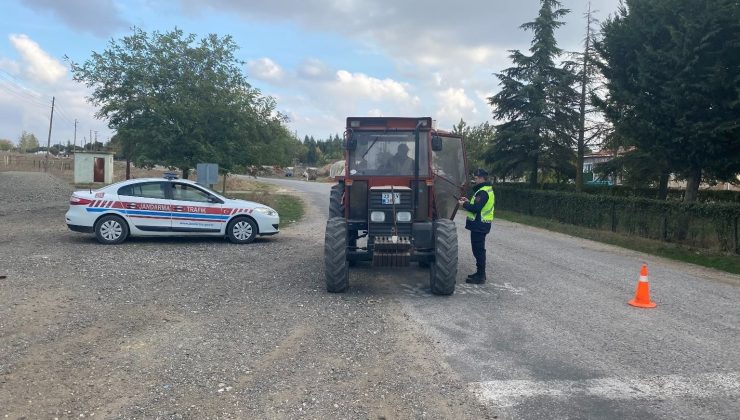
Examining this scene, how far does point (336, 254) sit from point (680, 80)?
12.5m

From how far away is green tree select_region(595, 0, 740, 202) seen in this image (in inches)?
599

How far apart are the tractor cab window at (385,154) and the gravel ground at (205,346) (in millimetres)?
1976

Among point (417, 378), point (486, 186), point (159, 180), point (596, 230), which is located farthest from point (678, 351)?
point (596, 230)

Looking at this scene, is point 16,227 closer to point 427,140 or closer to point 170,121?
point 170,121

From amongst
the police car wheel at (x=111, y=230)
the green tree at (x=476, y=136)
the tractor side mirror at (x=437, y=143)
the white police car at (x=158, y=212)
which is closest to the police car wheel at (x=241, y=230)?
the white police car at (x=158, y=212)

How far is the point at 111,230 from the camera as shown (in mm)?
12719

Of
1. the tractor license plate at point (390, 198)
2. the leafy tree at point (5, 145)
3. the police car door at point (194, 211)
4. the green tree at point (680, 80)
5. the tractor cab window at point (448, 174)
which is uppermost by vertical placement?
the leafy tree at point (5, 145)

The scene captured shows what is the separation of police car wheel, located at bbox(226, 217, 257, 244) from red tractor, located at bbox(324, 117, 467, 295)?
4.48m

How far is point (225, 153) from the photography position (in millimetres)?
20594

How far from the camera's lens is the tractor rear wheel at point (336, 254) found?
8.48 metres

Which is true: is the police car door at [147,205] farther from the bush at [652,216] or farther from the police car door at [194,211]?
the bush at [652,216]

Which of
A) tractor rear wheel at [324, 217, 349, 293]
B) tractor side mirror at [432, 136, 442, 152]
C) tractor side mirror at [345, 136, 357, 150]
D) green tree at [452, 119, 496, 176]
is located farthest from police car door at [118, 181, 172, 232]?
green tree at [452, 119, 496, 176]

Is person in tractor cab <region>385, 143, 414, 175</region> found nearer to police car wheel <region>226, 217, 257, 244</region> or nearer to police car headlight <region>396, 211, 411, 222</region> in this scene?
police car headlight <region>396, 211, 411, 222</region>

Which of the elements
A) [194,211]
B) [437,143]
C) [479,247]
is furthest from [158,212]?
[479,247]
